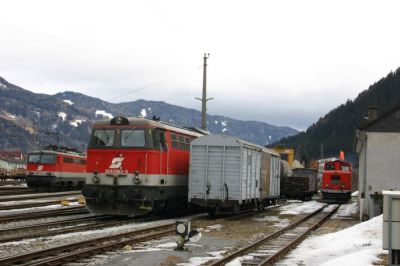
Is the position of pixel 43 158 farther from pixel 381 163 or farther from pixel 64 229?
pixel 64 229

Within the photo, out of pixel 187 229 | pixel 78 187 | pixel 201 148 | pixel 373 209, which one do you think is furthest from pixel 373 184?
pixel 78 187

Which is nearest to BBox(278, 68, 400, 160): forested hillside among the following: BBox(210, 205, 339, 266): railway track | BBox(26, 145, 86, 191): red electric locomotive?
BBox(26, 145, 86, 191): red electric locomotive

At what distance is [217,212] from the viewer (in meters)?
21.4

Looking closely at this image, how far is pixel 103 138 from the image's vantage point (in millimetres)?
19953

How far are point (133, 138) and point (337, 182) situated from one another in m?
26.4

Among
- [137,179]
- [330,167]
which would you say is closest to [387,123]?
[137,179]

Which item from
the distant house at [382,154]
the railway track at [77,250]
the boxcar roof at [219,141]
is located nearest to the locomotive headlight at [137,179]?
the boxcar roof at [219,141]

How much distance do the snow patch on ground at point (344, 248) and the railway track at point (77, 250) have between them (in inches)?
151

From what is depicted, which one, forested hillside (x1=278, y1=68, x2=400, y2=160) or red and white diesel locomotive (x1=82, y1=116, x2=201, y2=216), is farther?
forested hillside (x1=278, y1=68, x2=400, y2=160)

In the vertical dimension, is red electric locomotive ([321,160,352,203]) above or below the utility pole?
below

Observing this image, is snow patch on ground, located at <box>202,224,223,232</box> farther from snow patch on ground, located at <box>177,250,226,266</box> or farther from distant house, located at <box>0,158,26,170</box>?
distant house, located at <box>0,158,26,170</box>

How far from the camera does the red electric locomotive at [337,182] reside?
4194 centimetres

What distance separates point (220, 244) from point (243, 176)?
765 cm

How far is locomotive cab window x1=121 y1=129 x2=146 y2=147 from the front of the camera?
19453 millimetres
